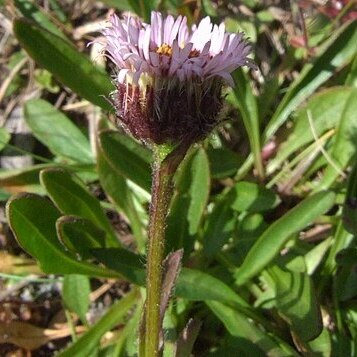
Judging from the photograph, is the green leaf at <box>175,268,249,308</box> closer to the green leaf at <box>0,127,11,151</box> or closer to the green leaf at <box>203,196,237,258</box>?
the green leaf at <box>203,196,237,258</box>

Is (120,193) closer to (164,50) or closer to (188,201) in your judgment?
(188,201)

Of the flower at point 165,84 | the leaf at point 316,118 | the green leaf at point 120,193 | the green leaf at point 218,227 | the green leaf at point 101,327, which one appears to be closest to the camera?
the flower at point 165,84

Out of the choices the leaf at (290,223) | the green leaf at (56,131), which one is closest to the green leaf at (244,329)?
the leaf at (290,223)

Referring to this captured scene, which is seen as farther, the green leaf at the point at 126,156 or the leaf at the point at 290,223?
the green leaf at the point at 126,156

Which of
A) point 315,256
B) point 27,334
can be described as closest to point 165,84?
point 315,256

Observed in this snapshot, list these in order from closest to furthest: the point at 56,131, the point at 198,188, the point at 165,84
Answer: the point at 165,84
the point at 198,188
the point at 56,131

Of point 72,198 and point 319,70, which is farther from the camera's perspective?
point 319,70

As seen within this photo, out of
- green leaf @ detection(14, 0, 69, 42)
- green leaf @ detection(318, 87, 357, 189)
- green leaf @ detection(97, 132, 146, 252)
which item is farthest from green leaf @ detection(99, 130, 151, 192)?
green leaf @ detection(14, 0, 69, 42)

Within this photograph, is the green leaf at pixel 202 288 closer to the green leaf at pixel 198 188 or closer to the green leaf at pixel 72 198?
the green leaf at pixel 198 188
